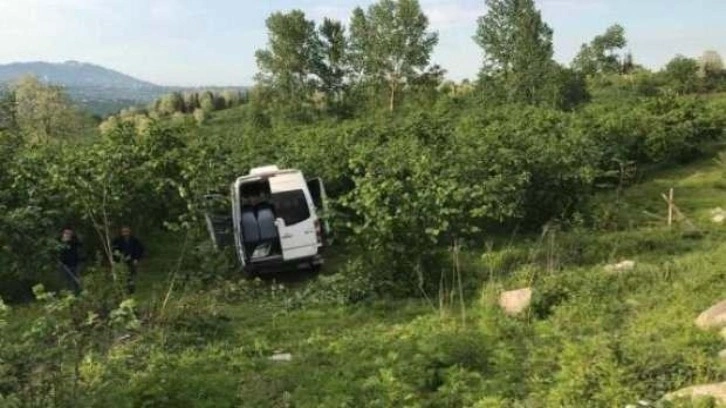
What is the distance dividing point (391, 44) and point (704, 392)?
47.4m

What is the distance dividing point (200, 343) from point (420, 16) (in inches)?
1768

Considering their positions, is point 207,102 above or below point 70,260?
above

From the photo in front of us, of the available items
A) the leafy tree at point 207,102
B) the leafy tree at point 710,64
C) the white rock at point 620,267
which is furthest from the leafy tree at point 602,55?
the white rock at point 620,267

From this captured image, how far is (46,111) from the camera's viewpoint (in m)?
48.5

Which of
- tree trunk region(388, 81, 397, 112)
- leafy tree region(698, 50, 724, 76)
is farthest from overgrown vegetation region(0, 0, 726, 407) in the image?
leafy tree region(698, 50, 724, 76)

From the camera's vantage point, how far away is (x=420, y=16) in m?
52.2

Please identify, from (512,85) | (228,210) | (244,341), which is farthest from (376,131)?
(512,85)

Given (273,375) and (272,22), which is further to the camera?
(272,22)

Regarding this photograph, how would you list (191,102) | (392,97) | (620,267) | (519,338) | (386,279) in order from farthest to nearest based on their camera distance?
(191,102) < (392,97) < (386,279) < (620,267) < (519,338)

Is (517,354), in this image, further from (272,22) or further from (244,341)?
(272,22)

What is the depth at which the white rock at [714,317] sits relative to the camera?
8.41m

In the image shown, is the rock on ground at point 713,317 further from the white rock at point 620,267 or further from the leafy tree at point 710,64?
the leafy tree at point 710,64

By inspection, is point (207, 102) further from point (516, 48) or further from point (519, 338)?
point (519, 338)

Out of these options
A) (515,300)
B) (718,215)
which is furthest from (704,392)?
(718,215)
